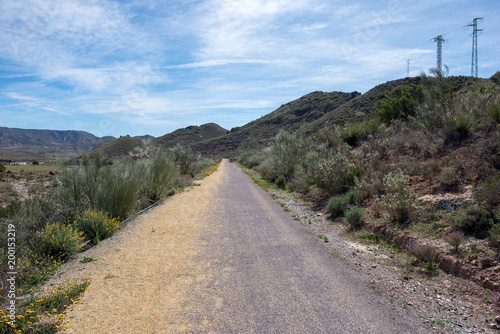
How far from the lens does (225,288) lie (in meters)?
4.52

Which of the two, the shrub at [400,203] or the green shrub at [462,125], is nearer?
the shrub at [400,203]

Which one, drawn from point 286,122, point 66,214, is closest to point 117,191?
point 66,214

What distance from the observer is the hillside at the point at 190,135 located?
257 feet

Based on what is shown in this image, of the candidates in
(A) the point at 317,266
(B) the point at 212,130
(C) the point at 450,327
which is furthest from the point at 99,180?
(B) the point at 212,130

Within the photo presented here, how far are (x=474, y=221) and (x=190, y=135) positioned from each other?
87600mm

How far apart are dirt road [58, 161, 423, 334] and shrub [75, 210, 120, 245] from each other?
30 centimetres

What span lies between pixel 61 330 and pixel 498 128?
9953 mm

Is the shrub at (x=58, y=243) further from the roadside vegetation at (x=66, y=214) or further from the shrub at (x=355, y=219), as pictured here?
the shrub at (x=355, y=219)

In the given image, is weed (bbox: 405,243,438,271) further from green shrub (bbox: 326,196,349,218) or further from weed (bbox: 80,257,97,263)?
weed (bbox: 80,257,97,263)

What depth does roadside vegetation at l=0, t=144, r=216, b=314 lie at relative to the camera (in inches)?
200

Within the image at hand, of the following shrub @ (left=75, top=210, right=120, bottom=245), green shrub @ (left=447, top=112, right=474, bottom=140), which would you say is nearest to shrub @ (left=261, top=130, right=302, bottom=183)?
green shrub @ (left=447, top=112, right=474, bottom=140)

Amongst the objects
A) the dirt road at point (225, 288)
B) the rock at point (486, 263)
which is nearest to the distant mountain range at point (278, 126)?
the dirt road at point (225, 288)

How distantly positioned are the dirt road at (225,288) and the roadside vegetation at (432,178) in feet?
6.52

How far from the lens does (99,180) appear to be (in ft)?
26.9
